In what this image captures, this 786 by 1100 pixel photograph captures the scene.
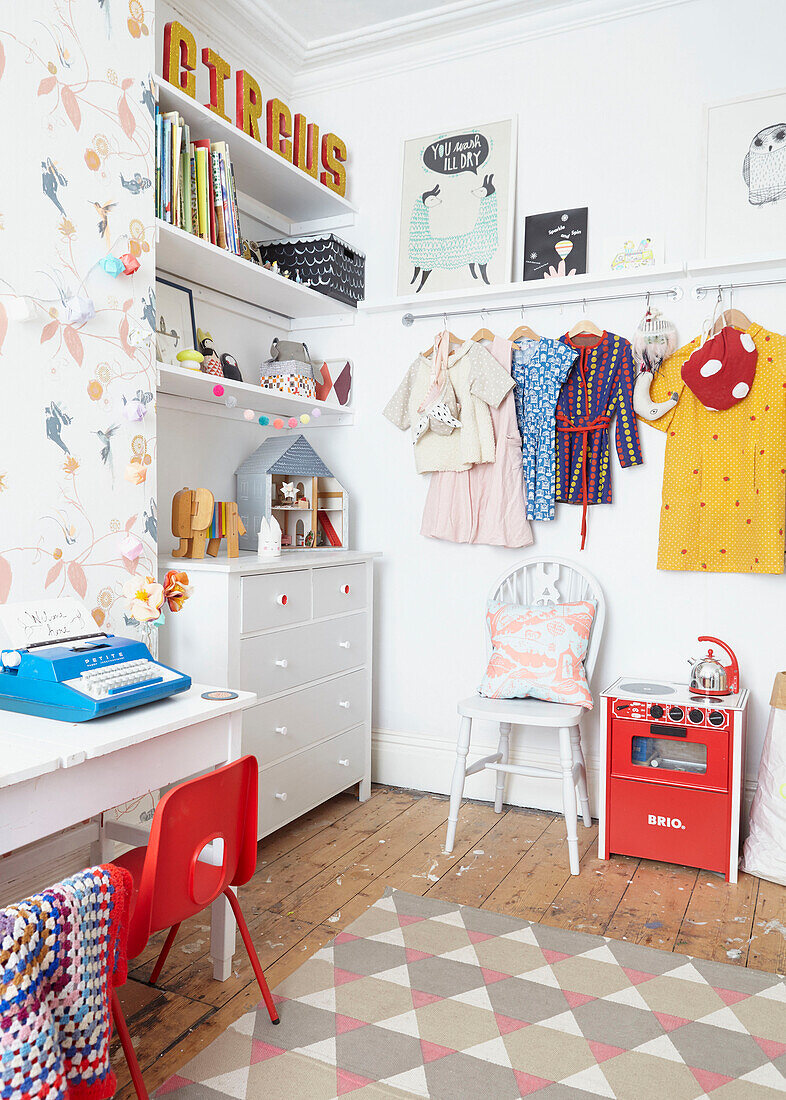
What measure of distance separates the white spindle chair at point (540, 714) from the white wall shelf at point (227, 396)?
104cm

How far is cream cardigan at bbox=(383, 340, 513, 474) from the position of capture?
9.96 feet

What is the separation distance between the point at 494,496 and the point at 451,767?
1115mm

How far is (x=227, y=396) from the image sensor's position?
287 cm

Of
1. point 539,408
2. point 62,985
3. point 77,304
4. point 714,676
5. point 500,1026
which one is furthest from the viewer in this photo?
point 539,408

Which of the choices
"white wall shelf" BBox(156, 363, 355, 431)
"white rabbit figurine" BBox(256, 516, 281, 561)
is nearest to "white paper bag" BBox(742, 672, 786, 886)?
"white rabbit figurine" BBox(256, 516, 281, 561)

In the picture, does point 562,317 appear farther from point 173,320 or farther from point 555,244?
point 173,320

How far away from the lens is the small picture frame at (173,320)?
103 inches

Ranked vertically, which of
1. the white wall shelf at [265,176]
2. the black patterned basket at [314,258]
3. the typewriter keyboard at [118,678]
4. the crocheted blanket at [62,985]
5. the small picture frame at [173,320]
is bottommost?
the crocheted blanket at [62,985]

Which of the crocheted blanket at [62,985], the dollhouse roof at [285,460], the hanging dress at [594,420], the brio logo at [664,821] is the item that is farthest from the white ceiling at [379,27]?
the crocheted blanket at [62,985]

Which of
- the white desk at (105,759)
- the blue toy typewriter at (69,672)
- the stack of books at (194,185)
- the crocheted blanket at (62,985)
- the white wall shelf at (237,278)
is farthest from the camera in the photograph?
the white wall shelf at (237,278)

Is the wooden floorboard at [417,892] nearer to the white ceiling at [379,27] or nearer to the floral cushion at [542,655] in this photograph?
the floral cushion at [542,655]

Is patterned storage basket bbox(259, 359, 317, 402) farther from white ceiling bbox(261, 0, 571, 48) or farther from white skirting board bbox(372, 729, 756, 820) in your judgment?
white skirting board bbox(372, 729, 756, 820)

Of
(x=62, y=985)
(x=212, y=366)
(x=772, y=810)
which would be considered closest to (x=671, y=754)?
(x=772, y=810)

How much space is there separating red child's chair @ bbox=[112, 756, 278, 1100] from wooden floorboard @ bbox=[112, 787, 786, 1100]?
21 cm
